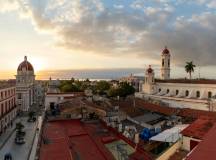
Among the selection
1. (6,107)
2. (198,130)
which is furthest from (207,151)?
(6,107)

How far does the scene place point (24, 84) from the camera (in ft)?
241

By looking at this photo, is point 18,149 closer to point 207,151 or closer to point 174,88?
point 207,151

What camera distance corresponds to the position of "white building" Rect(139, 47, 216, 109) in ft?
192

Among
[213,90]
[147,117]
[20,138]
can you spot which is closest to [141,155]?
[147,117]

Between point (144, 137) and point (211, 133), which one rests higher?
point (211, 133)

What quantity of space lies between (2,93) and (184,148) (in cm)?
3883

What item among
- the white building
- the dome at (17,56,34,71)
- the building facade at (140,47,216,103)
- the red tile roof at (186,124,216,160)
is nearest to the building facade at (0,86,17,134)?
the dome at (17,56,34,71)

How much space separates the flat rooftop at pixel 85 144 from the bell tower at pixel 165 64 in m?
55.8

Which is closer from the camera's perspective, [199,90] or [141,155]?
[141,155]

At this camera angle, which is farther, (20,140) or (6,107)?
(6,107)

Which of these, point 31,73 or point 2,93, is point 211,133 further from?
point 31,73

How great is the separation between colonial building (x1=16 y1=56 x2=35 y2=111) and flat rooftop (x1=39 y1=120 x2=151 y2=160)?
46484 mm

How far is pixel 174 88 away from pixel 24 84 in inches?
1445

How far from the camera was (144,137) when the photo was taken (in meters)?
25.1
